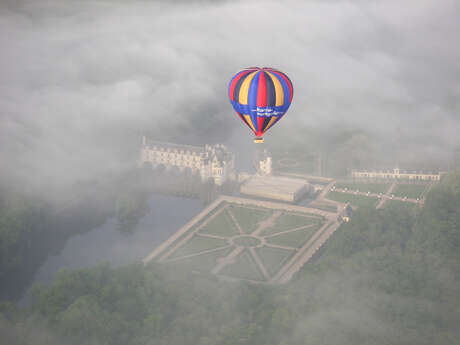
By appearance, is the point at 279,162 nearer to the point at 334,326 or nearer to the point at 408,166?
the point at 408,166

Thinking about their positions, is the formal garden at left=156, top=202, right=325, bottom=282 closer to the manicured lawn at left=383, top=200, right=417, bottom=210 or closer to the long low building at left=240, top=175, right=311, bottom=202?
the long low building at left=240, top=175, right=311, bottom=202

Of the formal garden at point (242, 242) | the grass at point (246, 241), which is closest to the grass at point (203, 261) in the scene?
the formal garden at point (242, 242)

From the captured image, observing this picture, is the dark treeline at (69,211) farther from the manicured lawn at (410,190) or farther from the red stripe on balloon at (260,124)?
the manicured lawn at (410,190)

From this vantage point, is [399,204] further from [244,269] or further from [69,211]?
[69,211]

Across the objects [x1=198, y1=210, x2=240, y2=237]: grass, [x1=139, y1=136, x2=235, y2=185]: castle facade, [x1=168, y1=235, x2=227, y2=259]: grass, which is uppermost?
[x1=139, y1=136, x2=235, y2=185]: castle facade

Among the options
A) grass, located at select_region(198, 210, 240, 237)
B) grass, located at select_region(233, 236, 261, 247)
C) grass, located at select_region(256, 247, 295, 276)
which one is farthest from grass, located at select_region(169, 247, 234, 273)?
grass, located at select_region(198, 210, 240, 237)

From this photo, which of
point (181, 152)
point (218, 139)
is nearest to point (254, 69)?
point (181, 152)

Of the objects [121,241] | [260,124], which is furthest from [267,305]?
[121,241]
